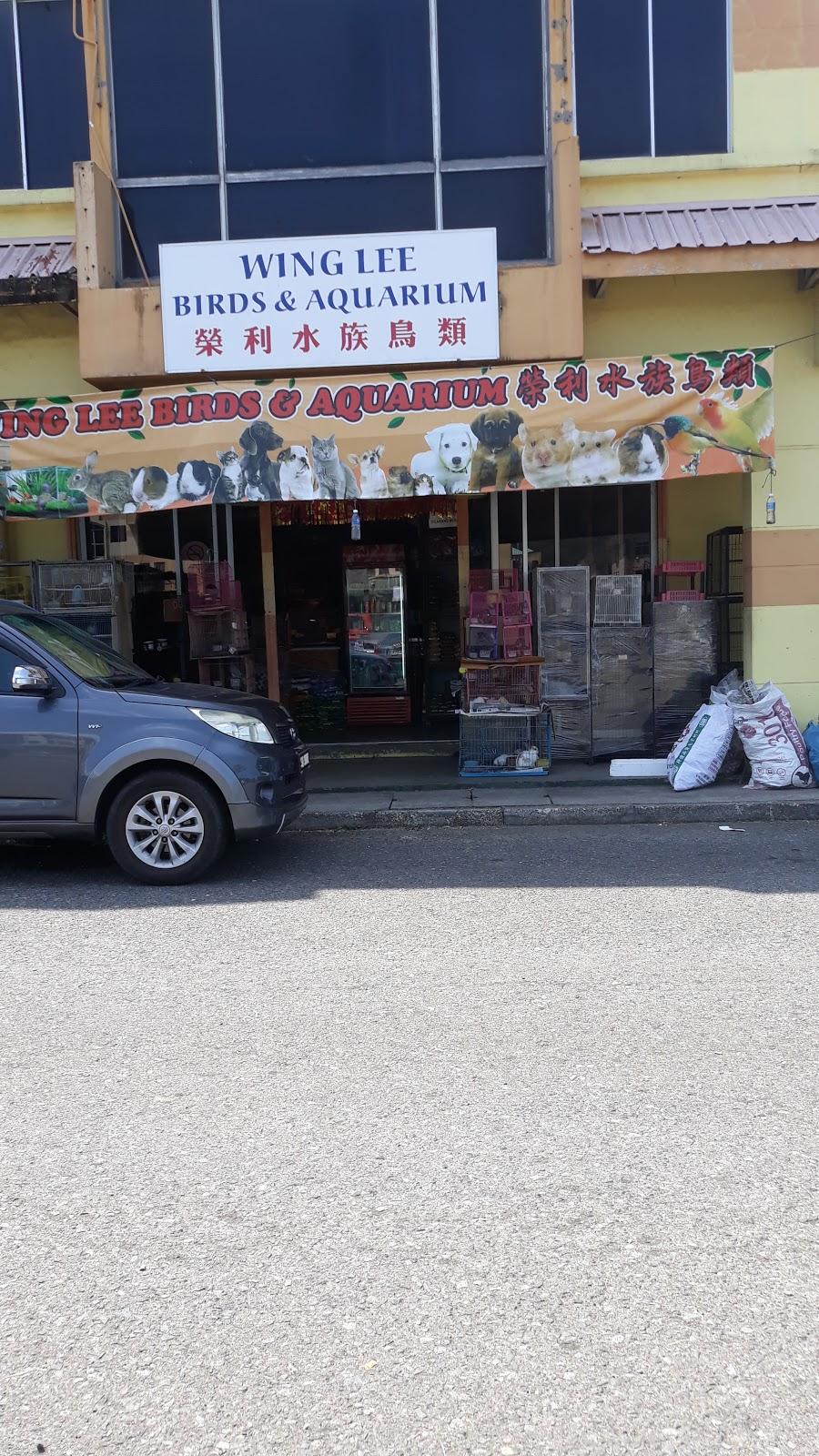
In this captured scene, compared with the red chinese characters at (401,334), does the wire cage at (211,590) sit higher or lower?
lower

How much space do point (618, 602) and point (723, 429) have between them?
7.05 ft

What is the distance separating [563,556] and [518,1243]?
10.2m

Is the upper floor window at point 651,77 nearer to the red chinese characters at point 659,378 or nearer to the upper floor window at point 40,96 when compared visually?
the red chinese characters at point 659,378

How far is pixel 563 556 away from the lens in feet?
41.9

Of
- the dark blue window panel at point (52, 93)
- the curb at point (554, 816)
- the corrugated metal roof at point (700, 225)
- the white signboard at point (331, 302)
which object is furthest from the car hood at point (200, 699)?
the dark blue window panel at point (52, 93)

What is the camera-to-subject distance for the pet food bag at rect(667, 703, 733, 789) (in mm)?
10008

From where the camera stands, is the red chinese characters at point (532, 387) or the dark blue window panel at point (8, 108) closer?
the red chinese characters at point (532, 387)

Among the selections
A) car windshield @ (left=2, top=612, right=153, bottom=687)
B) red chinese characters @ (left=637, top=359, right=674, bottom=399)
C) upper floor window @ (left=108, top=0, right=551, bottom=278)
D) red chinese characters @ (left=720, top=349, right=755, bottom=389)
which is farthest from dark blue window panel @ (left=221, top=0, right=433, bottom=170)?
car windshield @ (left=2, top=612, right=153, bottom=687)

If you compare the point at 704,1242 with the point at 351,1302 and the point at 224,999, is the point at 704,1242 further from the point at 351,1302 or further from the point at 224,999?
the point at 224,999

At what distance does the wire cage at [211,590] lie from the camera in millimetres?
11633

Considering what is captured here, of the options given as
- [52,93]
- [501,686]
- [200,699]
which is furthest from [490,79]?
[200,699]

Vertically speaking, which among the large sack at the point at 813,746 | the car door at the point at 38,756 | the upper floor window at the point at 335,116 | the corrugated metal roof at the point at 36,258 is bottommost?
the large sack at the point at 813,746

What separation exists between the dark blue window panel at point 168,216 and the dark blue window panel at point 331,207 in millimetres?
222

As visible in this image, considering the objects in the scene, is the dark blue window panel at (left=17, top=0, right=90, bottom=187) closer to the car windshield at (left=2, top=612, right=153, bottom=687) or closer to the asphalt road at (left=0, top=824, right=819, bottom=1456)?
the car windshield at (left=2, top=612, right=153, bottom=687)
